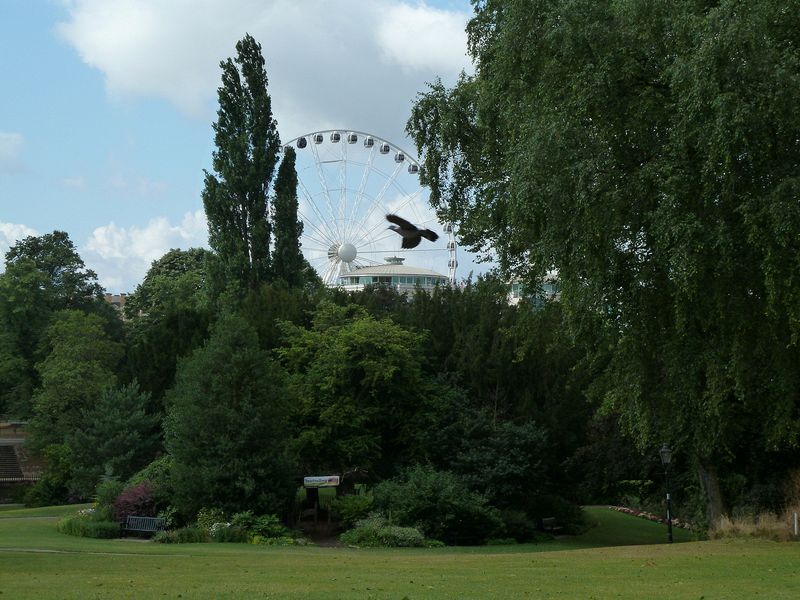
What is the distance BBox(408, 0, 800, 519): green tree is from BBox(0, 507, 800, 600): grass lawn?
317cm

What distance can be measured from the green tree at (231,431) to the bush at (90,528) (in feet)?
6.16

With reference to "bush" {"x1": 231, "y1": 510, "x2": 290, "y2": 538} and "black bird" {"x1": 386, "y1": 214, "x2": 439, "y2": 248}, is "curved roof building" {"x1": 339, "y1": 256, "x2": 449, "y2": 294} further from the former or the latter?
"bush" {"x1": 231, "y1": 510, "x2": 290, "y2": 538}

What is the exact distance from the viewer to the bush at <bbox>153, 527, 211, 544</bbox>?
25594mm

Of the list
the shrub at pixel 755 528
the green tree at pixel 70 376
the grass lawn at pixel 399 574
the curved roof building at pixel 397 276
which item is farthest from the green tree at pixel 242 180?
the curved roof building at pixel 397 276

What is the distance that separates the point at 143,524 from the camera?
27781mm

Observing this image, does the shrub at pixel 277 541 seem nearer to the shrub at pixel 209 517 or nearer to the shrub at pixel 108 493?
the shrub at pixel 209 517

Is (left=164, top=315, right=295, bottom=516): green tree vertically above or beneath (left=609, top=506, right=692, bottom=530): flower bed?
above

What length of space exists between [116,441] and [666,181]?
29.0 meters

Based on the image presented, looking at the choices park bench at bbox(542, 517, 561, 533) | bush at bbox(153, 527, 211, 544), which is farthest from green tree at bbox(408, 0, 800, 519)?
park bench at bbox(542, 517, 561, 533)

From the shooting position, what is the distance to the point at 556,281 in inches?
798

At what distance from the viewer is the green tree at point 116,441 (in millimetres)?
39031

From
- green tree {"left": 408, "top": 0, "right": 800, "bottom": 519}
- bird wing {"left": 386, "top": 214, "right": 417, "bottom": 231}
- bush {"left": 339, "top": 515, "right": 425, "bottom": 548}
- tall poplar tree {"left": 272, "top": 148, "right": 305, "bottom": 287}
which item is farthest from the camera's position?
tall poplar tree {"left": 272, "top": 148, "right": 305, "bottom": 287}

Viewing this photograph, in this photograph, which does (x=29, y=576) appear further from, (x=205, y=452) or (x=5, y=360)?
(x=5, y=360)

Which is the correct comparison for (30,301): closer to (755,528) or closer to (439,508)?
(439,508)
